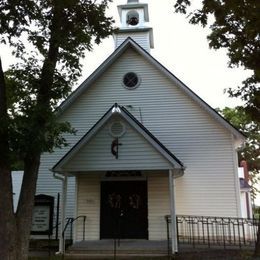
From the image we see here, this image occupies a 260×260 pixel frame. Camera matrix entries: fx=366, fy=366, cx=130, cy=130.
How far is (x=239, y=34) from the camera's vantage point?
420 inches

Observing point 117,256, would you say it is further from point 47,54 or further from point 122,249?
point 47,54

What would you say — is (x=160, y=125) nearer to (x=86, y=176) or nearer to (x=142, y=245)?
(x=86, y=176)

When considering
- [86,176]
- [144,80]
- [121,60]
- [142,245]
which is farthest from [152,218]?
[121,60]

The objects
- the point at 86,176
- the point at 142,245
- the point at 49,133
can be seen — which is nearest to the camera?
the point at 49,133

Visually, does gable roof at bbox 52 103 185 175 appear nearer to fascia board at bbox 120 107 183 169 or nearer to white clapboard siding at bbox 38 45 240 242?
fascia board at bbox 120 107 183 169

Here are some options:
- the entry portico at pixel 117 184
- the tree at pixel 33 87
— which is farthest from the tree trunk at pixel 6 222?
the entry portico at pixel 117 184

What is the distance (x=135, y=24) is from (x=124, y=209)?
1028cm

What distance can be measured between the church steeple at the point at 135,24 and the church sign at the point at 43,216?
28.2 feet

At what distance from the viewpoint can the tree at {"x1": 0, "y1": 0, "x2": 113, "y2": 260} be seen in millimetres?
7734

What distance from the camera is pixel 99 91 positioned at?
15844 millimetres

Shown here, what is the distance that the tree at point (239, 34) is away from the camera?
9227mm

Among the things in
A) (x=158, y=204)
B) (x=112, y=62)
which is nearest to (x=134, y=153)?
(x=158, y=204)

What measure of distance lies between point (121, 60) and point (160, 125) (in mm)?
3441

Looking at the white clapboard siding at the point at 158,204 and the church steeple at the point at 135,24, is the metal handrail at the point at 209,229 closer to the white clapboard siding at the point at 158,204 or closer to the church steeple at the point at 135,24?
the white clapboard siding at the point at 158,204
